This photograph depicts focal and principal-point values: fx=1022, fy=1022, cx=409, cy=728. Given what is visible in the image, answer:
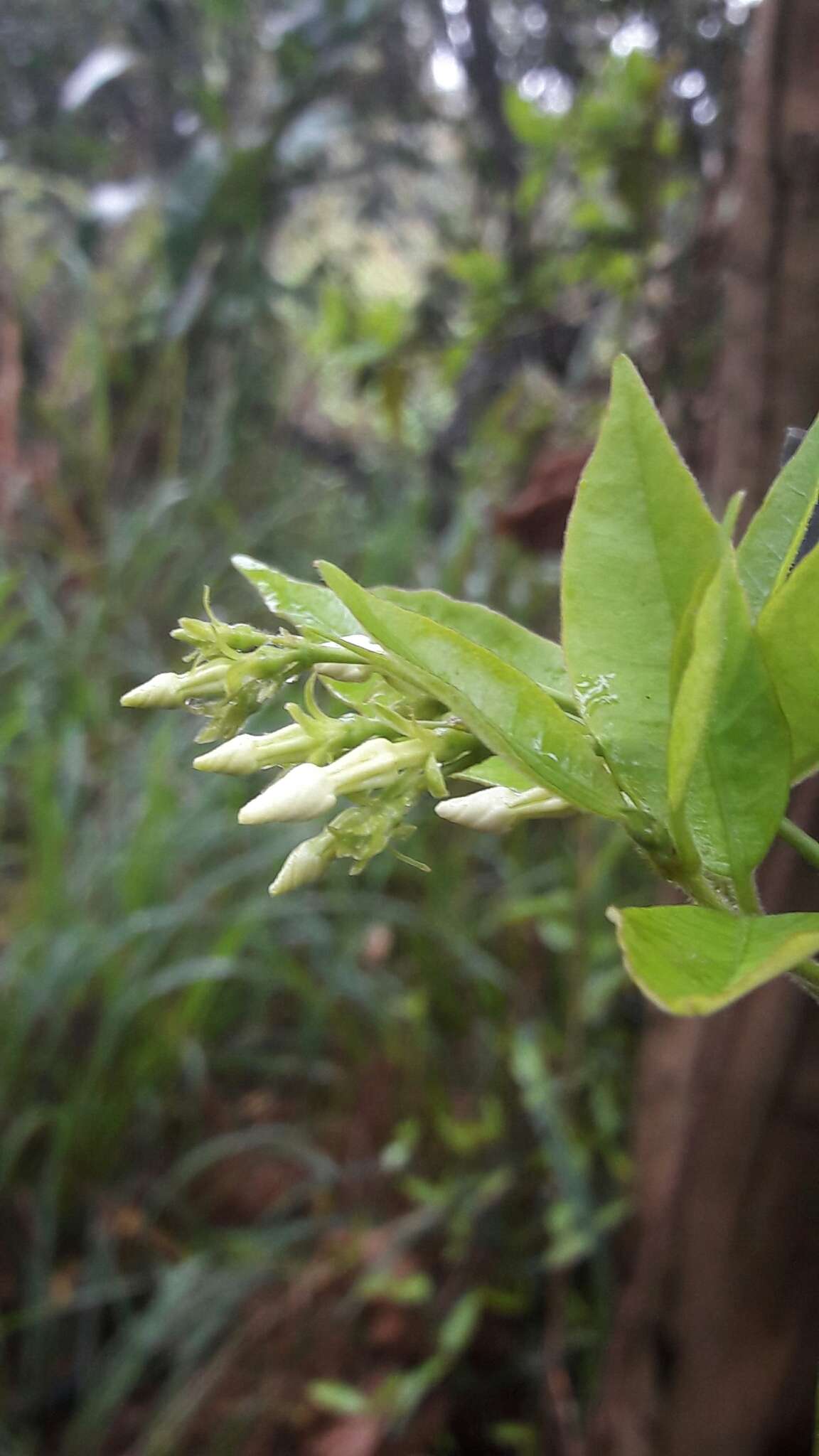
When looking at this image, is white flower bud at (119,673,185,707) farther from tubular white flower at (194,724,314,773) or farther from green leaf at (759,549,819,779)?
green leaf at (759,549,819,779)

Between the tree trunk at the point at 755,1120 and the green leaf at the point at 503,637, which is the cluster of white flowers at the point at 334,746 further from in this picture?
the tree trunk at the point at 755,1120

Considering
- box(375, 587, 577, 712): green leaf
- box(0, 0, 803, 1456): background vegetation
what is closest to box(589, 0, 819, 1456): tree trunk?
box(0, 0, 803, 1456): background vegetation

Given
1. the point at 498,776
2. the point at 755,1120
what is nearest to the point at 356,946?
the point at 755,1120

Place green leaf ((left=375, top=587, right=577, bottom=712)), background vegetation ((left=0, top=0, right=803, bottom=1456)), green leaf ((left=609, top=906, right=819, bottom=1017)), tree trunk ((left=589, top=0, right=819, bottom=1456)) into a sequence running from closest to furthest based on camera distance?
green leaf ((left=609, top=906, right=819, bottom=1017))
green leaf ((left=375, top=587, right=577, bottom=712))
tree trunk ((left=589, top=0, right=819, bottom=1456))
background vegetation ((left=0, top=0, right=803, bottom=1456))

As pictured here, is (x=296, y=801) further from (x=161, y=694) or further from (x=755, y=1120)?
(x=755, y=1120)

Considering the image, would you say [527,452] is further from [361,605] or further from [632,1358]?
[361,605]

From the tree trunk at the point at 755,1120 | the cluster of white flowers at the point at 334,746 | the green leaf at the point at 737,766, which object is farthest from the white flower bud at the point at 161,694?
the tree trunk at the point at 755,1120

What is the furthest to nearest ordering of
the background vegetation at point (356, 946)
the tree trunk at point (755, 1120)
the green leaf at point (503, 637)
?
1. the background vegetation at point (356, 946)
2. the tree trunk at point (755, 1120)
3. the green leaf at point (503, 637)
